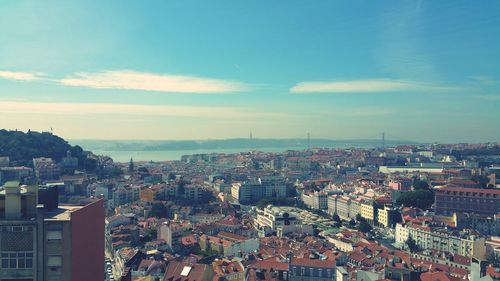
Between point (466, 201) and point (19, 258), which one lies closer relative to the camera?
point (19, 258)

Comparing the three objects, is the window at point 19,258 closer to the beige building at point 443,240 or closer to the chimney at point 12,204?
the chimney at point 12,204

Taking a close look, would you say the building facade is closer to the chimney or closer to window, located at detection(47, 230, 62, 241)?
window, located at detection(47, 230, 62, 241)

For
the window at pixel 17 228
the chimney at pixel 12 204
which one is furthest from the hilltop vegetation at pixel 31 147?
the window at pixel 17 228

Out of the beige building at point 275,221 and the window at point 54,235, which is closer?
the window at point 54,235

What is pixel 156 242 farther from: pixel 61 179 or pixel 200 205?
pixel 61 179

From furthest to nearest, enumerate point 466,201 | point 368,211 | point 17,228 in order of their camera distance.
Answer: point 466,201
point 368,211
point 17,228

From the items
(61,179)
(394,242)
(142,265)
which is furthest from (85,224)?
(61,179)

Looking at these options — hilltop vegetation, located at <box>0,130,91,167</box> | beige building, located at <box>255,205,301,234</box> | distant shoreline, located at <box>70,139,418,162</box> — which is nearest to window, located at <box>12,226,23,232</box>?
beige building, located at <box>255,205,301,234</box>

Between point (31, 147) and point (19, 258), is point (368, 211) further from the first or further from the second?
point (31, 147)

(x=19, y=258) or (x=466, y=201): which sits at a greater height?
(x=19, y=258)

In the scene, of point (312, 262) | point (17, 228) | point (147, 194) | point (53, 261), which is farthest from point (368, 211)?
point (17, 228)
